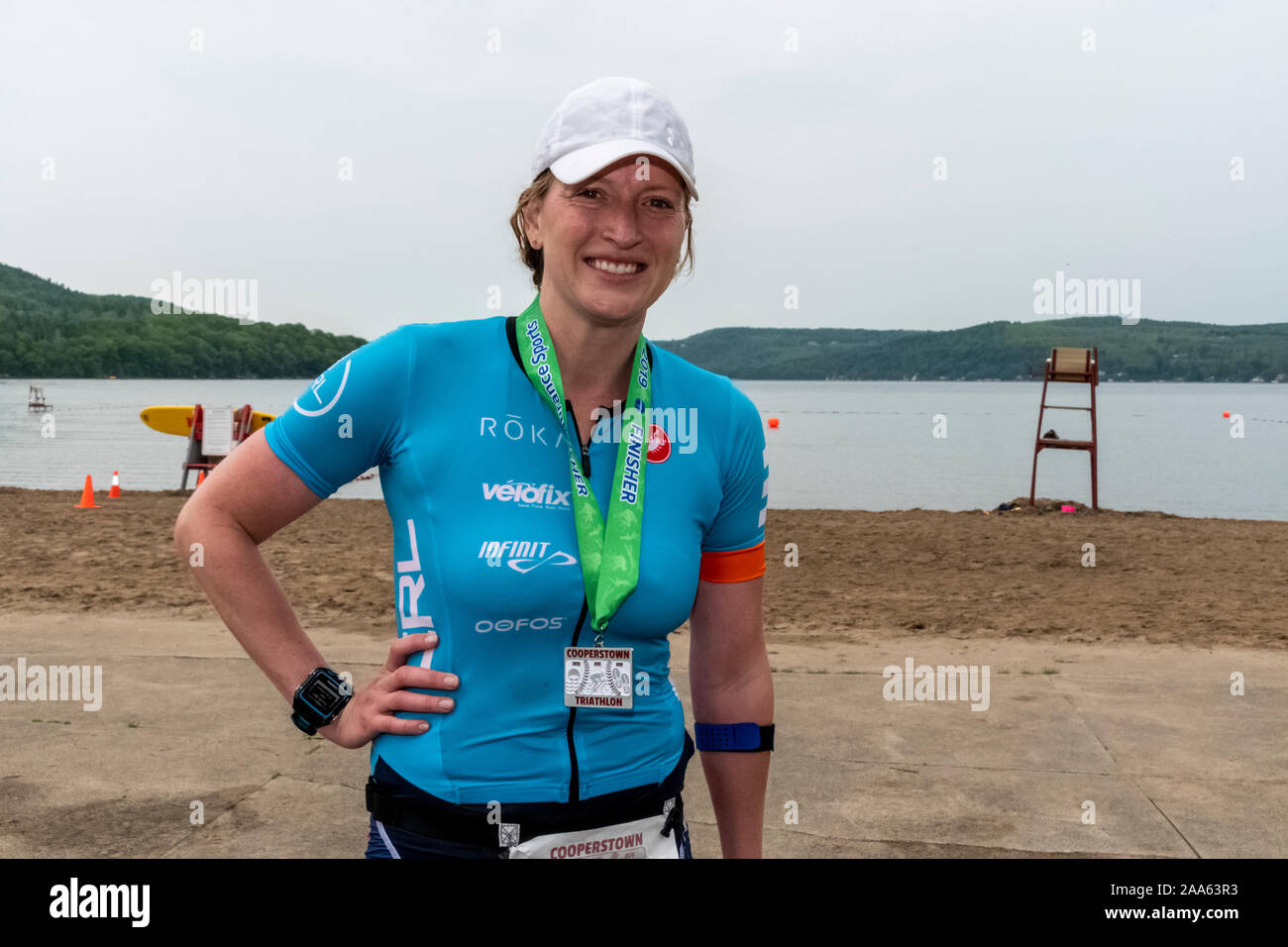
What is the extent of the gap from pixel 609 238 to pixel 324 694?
93 centimetres

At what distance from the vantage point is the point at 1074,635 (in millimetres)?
9047

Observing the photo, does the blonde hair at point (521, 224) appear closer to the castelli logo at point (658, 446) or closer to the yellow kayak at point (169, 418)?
the castelli logo at point (658, 446)

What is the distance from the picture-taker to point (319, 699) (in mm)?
1902

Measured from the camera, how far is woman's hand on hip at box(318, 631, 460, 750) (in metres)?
1.70

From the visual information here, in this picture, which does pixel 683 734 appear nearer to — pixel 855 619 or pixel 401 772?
pixel 401 772

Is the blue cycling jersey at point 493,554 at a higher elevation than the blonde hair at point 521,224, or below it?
below

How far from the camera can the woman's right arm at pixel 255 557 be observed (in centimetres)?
174

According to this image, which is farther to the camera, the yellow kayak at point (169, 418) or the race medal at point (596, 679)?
the yellow kayak at point (169, 418)

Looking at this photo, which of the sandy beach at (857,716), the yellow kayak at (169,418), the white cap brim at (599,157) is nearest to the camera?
the white cap brim at (599,157)

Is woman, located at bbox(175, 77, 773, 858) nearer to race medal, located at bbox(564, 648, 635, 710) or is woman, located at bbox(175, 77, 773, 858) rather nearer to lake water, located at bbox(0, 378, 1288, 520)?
race medal, located at bbox(564, 648, 635, 710)

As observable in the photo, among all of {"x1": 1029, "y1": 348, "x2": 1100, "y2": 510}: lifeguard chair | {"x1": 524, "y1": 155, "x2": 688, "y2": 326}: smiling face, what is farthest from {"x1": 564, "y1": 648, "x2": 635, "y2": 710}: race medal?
{"x1": 1029, "y1": 348, "x2": 1100, "y2": 510}: lifeguard chair

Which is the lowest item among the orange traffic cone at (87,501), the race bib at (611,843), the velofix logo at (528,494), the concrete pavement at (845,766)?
the concrete pavement at (845,766)

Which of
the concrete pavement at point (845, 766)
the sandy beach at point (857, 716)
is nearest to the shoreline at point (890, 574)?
the sandy beach at point (857, 716)

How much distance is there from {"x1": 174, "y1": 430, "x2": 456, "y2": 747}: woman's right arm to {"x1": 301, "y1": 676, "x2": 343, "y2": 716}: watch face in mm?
45
